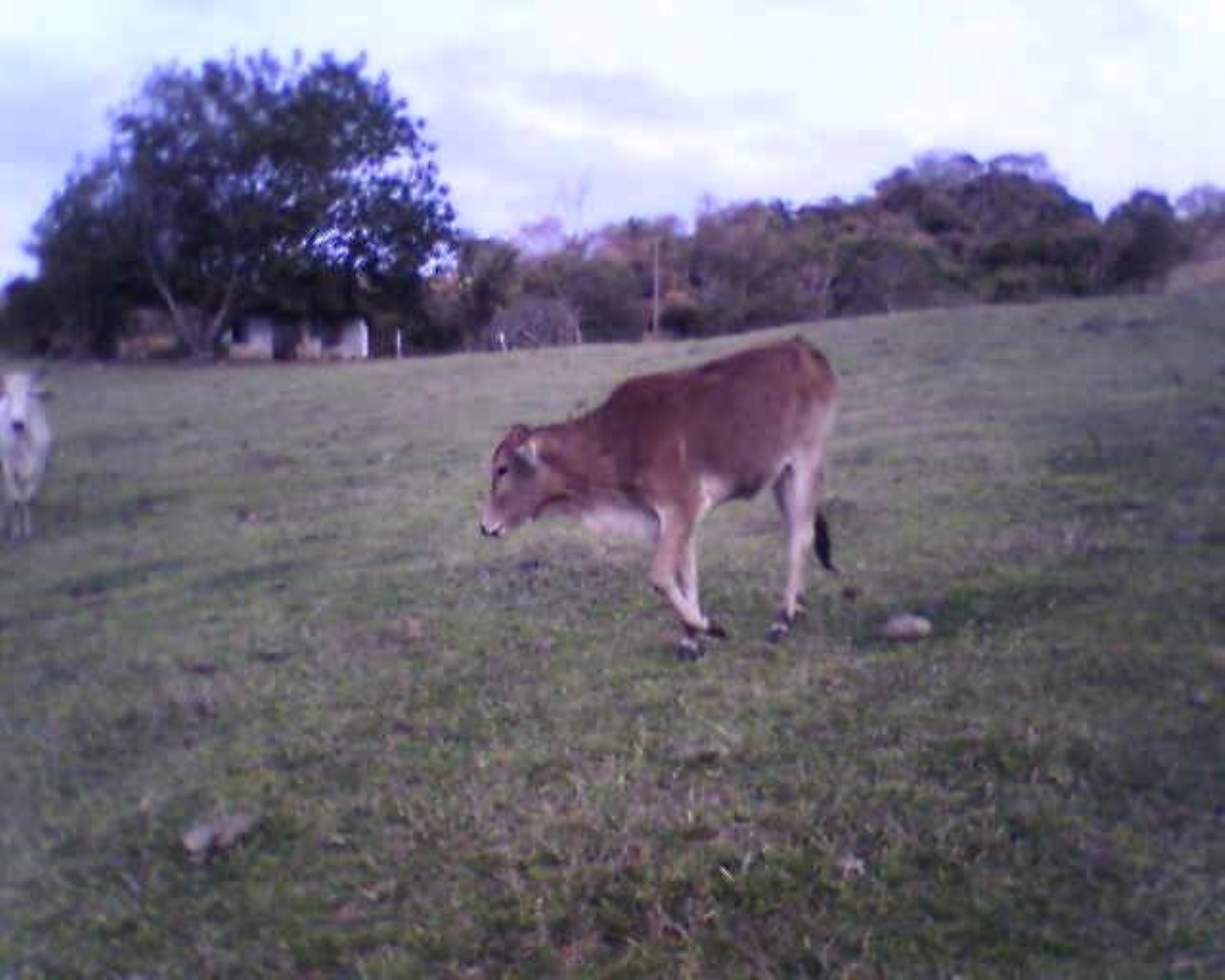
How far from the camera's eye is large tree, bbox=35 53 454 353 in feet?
29.6

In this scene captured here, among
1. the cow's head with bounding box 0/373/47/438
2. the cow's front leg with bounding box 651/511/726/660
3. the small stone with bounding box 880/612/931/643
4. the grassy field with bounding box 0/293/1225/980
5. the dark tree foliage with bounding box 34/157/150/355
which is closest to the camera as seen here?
the grassy field with bounding box 0/293/1225/980

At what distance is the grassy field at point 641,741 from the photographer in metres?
4.95

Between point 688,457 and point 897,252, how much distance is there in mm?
28288

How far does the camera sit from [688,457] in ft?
27.1

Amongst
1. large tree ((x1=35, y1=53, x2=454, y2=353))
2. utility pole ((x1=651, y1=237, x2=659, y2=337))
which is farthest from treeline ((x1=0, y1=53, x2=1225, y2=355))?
utility pole ((x1=651, y1=237, x2=659, y2=337))

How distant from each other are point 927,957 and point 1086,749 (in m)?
1.60

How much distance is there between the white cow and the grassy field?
1986 millimetres

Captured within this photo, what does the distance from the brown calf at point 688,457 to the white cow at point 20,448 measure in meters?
8.30

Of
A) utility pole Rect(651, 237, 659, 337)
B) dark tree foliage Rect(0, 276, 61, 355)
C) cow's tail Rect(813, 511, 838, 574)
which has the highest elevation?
utility pole Rect(651, 237, 659, 337)

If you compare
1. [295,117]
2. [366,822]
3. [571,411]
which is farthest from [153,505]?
[366,822]

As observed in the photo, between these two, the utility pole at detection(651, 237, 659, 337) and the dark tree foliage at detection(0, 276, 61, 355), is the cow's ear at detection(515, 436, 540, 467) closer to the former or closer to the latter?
the dark tree foliage at detection(0, 276, 61, 355)

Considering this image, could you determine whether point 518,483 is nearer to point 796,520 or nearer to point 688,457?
point 688,457

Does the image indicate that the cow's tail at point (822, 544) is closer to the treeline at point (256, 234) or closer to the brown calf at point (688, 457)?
the brown calf at point (688, 457)

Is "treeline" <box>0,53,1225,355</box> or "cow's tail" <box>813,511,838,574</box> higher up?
"treeline" <box>0,53,1225,355</box>
